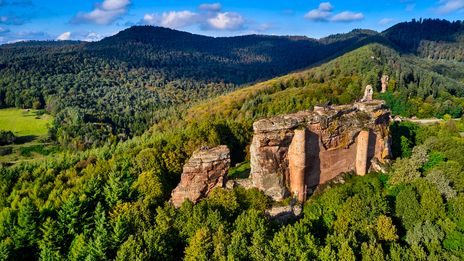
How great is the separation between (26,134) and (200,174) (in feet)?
360

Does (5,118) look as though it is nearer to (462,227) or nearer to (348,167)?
(348,167)

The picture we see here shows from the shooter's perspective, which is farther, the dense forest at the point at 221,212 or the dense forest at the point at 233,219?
the dense forest at the point at 221,212

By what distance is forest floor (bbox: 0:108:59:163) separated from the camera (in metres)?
111

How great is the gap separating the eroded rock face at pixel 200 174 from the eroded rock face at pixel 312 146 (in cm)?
384

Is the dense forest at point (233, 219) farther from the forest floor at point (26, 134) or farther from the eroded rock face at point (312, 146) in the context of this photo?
the forest floor at point (26, 134)

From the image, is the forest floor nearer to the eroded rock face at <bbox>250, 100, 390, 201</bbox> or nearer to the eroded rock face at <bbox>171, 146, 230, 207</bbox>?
the eroded rock face at <bbox>171, 146, 230, 207</bbox>

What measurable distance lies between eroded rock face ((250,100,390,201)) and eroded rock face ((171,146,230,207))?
3.84 m

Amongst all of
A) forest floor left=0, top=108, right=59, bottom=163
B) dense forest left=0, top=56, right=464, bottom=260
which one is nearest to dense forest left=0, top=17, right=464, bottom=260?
dense forest left=0, top=56, right=464, bottom=260

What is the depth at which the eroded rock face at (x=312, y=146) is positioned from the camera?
1673 inches

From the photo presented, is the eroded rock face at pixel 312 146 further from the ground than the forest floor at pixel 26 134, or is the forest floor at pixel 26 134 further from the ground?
the eroded rock face at pixel 312 146

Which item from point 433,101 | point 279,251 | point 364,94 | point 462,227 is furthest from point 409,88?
point 279,251

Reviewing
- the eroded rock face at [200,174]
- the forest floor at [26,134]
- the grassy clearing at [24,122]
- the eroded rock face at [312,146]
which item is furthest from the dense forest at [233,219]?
the grassy clearing at [24,122]

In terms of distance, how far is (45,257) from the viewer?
33625mm

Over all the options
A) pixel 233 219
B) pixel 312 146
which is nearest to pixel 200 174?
pixel 233 219
